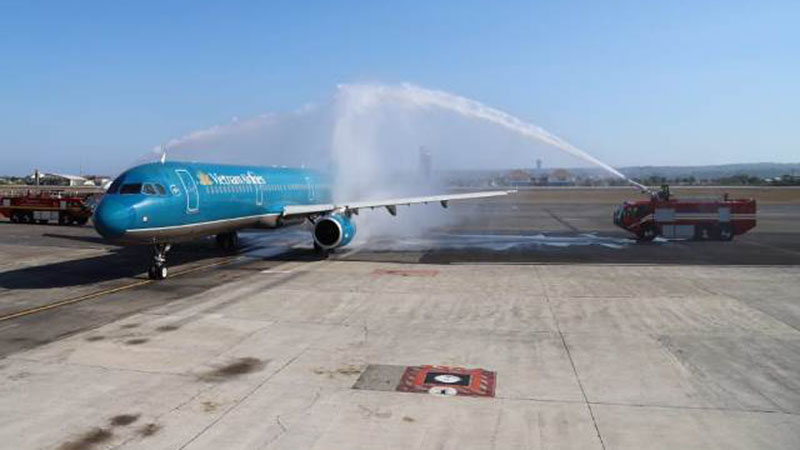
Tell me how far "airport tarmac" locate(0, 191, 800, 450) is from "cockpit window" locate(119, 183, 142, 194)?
2884 millimetres

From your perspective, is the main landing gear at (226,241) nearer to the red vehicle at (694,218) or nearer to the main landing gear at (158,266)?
the main landing gear at (158,266)

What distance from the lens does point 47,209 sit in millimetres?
44250

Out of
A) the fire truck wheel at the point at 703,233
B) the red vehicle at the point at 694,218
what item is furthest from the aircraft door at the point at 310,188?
the fire truck wheel at the point at 703,233

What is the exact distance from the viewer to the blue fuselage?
18.2 m

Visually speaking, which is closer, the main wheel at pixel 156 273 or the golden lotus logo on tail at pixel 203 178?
the main wheel at pixel 156 273

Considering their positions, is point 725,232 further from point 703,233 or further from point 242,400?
point 242,400

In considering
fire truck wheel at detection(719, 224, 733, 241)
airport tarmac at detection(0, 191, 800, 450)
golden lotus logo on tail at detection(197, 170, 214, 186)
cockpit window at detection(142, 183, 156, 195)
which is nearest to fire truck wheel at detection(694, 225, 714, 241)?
fire truck wheel at detection(719, 224, 733, 241)

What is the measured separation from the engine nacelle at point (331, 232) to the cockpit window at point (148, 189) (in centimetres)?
790

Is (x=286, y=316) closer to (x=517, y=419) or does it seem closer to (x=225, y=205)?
(x=517, y=419)

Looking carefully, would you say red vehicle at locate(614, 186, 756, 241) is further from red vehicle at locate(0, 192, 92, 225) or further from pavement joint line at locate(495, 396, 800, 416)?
red vehicle at locate(0, 192, 92, 225)

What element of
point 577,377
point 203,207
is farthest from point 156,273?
point 577,377

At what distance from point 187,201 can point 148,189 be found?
173 cm

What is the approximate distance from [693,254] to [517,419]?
2199cm

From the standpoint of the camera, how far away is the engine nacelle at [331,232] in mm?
25547
